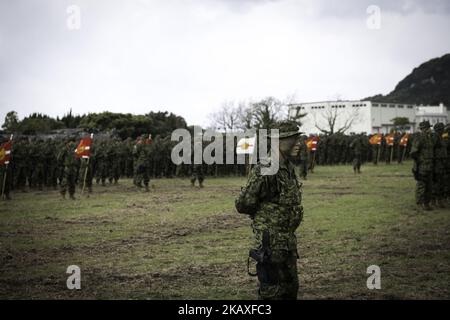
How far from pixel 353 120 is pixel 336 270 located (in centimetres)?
7300

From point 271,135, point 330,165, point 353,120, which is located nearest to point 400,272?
point 271,135

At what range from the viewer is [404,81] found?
170 meters

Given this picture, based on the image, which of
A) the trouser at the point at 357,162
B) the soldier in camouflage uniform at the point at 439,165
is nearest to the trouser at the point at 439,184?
the soldier in camouflage uniform at the point at 439,165

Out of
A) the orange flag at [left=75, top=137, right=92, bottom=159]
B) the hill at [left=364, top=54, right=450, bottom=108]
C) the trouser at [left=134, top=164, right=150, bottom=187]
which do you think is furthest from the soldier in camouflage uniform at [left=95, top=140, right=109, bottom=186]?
the hill at [left=364, top=54, right=450, bottom=108]

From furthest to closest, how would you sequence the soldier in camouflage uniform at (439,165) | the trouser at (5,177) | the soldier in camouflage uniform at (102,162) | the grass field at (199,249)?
the soldier in camouflage uniform at (102,162) < the trouser at (5,177) < the soldier in camouflage uniform at (439,165) < the grass field at (199,249)

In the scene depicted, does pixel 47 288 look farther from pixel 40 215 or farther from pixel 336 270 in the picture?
pixel 40 215

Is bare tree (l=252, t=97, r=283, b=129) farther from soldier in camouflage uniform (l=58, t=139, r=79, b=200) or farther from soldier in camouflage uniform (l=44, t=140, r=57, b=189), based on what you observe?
soldier in camouflage uniform (l=58, t=139, r=79, b=200)

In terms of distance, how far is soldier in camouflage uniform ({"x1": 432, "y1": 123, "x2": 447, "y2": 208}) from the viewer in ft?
42.9

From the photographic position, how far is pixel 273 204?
15.8 ft

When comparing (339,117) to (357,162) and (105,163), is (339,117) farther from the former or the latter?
(105,163)

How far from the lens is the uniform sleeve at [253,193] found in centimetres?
476

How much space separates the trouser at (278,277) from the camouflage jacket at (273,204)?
120mm

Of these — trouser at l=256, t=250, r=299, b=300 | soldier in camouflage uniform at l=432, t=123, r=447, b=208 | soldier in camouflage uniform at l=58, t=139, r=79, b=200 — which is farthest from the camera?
→ soldier in camouflage uniform at l=58, t=139, r=79, b=200

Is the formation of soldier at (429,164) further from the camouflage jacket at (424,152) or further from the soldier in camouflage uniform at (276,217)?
the soldier in camouflage uniform at (276,217)
